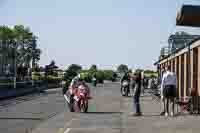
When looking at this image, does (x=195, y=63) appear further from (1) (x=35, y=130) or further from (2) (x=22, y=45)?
(2) (x=22, y=45)

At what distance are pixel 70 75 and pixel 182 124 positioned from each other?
369 inches

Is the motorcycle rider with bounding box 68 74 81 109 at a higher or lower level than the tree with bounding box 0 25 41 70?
lower

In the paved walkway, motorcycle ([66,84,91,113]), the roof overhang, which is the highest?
the roof overhang

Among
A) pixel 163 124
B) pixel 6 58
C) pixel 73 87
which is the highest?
pixel 6 58

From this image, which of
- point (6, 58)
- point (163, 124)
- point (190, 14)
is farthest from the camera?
point (6, 58)

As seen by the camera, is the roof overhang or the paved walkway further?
the paved walkway

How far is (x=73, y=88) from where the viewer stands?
63.8 ft

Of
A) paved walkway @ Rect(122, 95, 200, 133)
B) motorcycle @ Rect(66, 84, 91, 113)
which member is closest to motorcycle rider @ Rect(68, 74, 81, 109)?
motorcycle @ Rect(66, 84, 91, 113)

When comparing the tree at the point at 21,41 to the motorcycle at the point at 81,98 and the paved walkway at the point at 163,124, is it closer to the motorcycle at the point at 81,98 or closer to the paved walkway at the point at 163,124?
the motorcycle at the point at 81,98

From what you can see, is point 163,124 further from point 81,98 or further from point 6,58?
point 6,58

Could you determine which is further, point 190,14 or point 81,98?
point 81,98

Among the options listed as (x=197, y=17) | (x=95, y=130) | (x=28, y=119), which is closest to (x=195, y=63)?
(x=28, y=119)

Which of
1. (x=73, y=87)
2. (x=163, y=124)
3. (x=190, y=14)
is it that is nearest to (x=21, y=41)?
(x=73, y=87)

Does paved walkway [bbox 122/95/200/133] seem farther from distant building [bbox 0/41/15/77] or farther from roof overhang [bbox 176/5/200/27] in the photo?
distant building [bbox 0/41/15/77]
